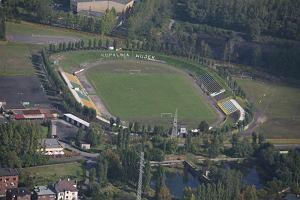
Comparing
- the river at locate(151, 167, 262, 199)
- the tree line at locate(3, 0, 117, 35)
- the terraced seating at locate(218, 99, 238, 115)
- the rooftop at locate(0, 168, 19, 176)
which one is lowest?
the river at locate(151, 167, 262, 199)

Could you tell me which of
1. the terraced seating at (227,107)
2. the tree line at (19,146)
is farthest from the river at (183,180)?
the terraced seating at (227,107)

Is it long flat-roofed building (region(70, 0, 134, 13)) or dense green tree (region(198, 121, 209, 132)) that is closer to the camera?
dense green tree (region(198, 121, 209, 132))

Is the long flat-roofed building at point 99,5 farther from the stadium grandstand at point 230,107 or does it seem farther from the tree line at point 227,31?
the stadium grandstand at point 230,107

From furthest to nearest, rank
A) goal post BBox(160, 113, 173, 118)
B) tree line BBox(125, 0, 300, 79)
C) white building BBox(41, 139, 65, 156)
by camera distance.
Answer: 1. tree line BBox(125, 0, 300, 79)
2. goal post BBox(160, 113, 173, 118)
3. white building BBox(41, 139, 65, 156)

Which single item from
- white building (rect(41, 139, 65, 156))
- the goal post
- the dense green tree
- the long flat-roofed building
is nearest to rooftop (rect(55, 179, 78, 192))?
white building (rect(41, 139, 65, 156))

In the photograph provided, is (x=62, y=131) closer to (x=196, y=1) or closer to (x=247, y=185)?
(x=247, y=185)

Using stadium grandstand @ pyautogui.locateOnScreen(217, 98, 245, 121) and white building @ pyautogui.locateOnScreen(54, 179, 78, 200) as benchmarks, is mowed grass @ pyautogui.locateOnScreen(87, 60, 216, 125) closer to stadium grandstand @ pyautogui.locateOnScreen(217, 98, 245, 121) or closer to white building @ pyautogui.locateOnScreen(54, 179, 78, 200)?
stadium grandstand @ pyautogui.locateOnScreen(217, 98, 245, 121)

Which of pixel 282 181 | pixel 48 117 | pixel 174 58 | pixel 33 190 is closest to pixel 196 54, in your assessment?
pixel 174 58
